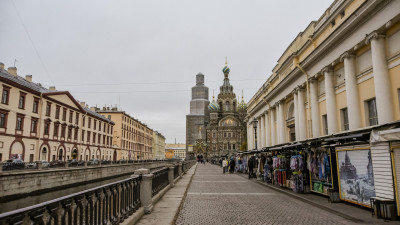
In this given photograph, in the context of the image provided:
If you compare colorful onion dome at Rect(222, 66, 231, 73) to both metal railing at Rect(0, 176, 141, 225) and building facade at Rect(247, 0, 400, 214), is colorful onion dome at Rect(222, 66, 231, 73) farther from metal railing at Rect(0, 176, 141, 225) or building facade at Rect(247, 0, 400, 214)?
metal railing at Rect(0, 176, 141, 225)

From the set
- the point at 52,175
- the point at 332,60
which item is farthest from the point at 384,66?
the point at 52,175

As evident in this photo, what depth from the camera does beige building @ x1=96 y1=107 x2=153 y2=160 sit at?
221 feet

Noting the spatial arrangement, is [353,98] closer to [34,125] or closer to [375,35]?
[375,35]

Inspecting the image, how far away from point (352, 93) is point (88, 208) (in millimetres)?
13469

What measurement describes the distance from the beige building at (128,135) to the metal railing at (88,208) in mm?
59947

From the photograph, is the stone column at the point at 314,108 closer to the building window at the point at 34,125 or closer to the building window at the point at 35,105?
the building window at the point at 35,105

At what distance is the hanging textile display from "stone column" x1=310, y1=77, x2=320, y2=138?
6058mm

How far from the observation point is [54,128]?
3841 centimetres

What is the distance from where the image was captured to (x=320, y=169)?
472 inches

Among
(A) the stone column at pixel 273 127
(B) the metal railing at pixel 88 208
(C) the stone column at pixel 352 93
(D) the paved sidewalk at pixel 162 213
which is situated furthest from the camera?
(A) the stone column at pixel 273 127

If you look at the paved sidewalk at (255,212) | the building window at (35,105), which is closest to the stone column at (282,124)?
the paved sidewalk at (255,212)

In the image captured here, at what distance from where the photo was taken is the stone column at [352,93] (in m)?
13.6

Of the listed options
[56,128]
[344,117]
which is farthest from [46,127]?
[344,117]

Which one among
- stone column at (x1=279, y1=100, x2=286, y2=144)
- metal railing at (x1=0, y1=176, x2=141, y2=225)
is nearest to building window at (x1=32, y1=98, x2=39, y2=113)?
stone column at (x1=279, y1=100, x2=286, y2=144)
